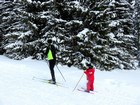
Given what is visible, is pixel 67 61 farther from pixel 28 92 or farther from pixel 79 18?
pixel 28 92

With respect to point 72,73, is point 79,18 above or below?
above

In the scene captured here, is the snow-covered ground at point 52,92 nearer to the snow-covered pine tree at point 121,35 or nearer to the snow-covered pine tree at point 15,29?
the snow-covered pine tree at point 15,29

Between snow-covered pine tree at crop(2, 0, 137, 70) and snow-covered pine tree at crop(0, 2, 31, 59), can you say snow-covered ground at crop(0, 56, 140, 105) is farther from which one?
snow-covered pine tree at crop(0, 2, 31, 59)

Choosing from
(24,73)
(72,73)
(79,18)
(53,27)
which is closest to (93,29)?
(79,18)

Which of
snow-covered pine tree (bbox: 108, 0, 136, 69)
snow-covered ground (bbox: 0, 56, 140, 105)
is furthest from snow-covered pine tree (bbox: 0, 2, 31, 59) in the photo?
snow-covered pine tree (bbox: 108, 0, 136, 69)

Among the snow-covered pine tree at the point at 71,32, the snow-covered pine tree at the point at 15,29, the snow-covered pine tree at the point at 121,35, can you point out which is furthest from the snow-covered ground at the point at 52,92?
the snow-covered pine tree at the point at 121,35

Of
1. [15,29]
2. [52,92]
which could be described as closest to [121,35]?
[15,29]

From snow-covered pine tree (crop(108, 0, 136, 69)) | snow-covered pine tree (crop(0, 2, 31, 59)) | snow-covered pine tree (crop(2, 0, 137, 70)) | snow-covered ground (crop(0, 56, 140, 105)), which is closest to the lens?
snow-covered ground (crop(0, 56, 140, 105))

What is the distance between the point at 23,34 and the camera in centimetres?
2273

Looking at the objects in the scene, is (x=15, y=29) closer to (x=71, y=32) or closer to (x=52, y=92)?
(x=71, y=32)

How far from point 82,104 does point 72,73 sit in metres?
8.29

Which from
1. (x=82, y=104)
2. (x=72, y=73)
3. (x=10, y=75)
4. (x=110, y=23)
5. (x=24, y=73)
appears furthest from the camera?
(x=110, y=23)

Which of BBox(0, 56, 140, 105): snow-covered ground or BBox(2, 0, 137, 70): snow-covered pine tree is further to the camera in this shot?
BBox(2, 0, 137, 70): snow-covered pine tree

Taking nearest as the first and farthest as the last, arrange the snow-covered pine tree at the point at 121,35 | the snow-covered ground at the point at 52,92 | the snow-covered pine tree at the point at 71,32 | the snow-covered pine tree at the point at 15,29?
the snow-covered ground at the point at 52,92 → the snow-covered pine tree at the point at 71,32 → the snow-covered pine tree at the point at 15,29 → the snow-covered pine tree at the point at 121,35
